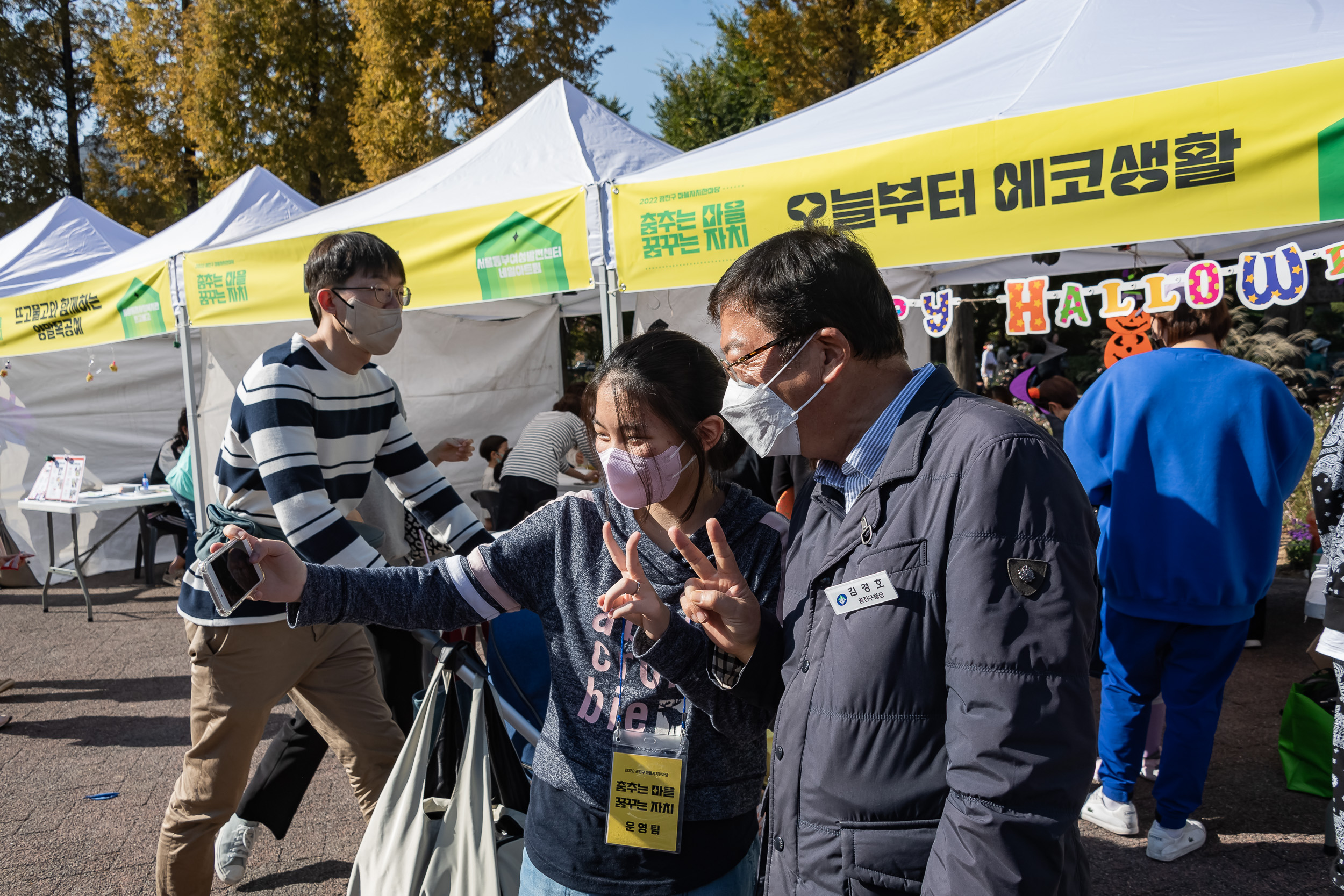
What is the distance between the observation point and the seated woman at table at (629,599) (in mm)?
1406

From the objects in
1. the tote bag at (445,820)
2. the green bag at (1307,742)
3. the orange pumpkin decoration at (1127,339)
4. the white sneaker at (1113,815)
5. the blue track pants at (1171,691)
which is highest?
the orange pumpkin decoration at (1127,339)

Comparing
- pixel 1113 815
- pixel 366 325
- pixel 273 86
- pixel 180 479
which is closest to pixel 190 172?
pixel 273 86

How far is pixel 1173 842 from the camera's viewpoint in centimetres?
291

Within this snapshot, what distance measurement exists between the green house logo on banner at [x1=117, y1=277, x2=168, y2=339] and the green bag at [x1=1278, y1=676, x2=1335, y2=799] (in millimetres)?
6155

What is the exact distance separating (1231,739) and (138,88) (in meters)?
17.1

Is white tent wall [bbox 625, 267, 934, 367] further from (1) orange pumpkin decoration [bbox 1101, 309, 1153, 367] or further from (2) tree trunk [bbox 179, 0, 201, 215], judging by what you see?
(2) tree trunk [bbox 179, 0, 201, 215]

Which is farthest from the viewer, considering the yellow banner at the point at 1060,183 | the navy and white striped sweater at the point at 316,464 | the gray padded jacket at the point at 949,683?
the yellow banner at the point at 1060,183

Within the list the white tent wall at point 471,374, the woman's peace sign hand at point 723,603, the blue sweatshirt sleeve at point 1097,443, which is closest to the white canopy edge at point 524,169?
the white tent wall at point 471,374

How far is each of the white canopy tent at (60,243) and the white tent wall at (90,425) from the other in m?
0.80

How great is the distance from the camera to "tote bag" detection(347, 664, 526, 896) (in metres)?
1.77

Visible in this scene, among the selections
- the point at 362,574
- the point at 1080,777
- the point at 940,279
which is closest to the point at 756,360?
the point at 1080,777

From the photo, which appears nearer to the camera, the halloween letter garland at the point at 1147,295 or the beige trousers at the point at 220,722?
the beige trousers at the point at 220,722

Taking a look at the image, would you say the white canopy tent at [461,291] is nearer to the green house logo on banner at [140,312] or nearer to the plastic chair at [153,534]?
the green house logo on banner at [140,312]

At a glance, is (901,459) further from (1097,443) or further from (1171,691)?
(1171,691)
